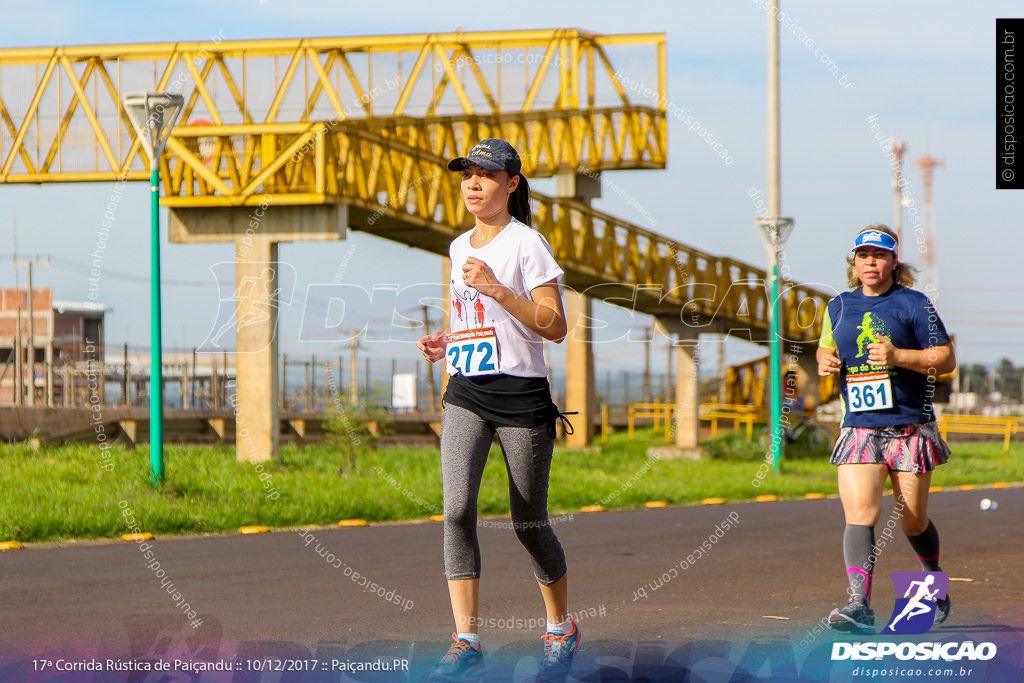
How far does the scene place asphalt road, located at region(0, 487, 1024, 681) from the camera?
5.98m

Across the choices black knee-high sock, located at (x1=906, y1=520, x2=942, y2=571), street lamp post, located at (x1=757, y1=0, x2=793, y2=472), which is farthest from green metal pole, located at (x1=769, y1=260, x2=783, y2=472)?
black knee-high sock, located at (x1=906, y1=520, x2=942, y2=571)

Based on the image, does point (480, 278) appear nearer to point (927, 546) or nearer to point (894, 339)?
point (894, 339)

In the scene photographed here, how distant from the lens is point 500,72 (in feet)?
96.3

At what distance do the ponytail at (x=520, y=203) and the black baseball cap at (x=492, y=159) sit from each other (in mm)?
110

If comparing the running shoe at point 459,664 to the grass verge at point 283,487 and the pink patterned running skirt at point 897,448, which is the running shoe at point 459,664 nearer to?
the pink patterned running skirt at point 897,448

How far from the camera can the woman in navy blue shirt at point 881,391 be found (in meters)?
6.48

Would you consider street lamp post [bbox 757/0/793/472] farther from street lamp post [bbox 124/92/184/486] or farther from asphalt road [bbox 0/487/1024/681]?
street lamp post [bbox 124/92/184/486]

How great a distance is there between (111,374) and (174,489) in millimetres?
23757

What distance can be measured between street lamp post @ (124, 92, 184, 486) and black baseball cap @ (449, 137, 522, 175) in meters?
8.27

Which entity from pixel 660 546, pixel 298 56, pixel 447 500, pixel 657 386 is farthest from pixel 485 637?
pixel 657 386

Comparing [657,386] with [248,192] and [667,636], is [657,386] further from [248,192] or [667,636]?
[667,636]

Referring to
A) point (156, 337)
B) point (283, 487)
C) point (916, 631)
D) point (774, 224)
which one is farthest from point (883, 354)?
point (774, 224)

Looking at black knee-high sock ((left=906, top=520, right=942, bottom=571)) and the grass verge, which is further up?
black knee-high sock ((left=906, top=520, right=942, bottom=571))

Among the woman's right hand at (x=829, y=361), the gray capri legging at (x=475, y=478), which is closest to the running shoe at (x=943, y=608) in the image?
the woman's right hand at (x=829, y=361)
